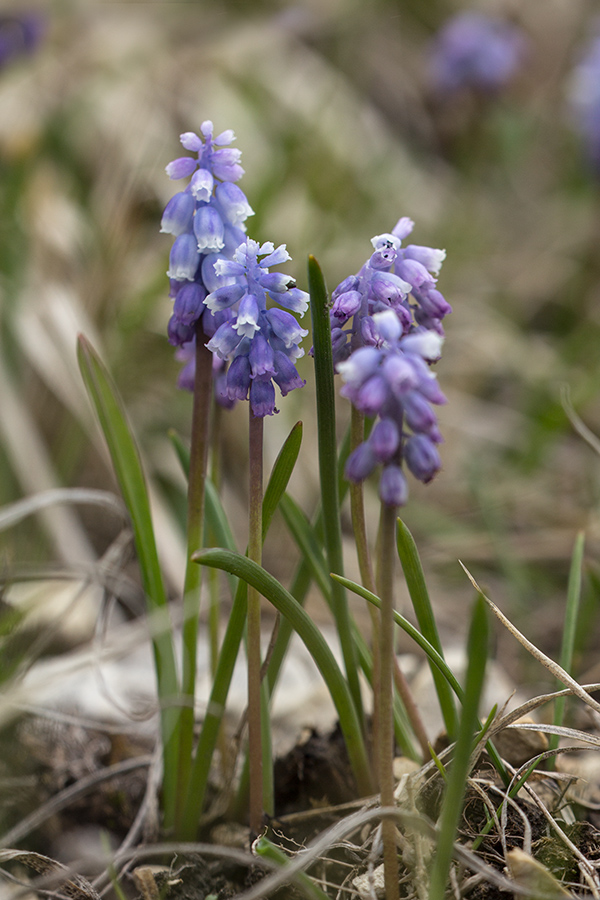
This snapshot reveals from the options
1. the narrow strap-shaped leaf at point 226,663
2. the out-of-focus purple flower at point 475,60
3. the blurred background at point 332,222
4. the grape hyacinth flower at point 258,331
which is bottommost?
the narrow strap-shaped leaf at point 226,663

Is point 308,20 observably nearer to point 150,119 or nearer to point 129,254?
point 150,119

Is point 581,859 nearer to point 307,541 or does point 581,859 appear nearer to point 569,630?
point 569,630

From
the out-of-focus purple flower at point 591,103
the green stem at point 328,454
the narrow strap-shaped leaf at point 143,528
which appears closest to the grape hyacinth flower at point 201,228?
the green stem at point 328,454

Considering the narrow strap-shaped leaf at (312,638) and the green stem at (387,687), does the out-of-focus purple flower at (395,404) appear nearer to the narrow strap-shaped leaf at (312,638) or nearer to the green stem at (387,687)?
A: the green stem at (387,687)

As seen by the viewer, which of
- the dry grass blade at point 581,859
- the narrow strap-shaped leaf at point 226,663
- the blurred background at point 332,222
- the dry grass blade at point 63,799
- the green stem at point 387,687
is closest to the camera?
the green stem at point 387,687

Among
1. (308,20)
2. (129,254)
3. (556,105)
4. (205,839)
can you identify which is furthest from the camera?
(556,105)

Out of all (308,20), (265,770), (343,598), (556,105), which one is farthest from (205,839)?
(556,105)
